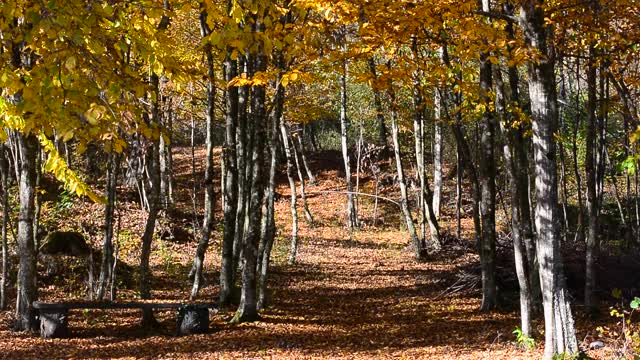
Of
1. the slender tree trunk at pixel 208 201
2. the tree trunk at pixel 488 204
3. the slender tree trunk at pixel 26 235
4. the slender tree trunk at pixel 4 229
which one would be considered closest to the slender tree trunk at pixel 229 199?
the slender tree trunk at pixel 208 201

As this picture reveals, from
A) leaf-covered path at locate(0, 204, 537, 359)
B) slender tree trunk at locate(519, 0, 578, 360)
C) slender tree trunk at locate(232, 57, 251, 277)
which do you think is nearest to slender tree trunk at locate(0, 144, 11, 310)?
leaf-covered path at locate(0, 204, 537, 359)

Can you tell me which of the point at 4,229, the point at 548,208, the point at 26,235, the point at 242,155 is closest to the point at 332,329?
the point at 242,155

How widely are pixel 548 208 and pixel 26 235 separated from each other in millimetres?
7205

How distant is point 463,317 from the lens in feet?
33.6

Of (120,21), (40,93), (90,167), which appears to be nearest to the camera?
(40,93)

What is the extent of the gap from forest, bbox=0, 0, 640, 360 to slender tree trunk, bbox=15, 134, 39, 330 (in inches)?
1.3

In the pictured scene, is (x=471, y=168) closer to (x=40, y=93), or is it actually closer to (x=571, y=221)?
(x=40, y=93)

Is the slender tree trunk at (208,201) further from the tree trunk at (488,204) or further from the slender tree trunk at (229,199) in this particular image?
the tree trunk at (488,204)

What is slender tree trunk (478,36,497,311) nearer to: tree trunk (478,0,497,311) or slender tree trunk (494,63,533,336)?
tree trunk (478,0,497,311)

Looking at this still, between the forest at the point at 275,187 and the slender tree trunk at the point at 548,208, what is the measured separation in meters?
0.02

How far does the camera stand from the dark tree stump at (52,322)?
8617 mm

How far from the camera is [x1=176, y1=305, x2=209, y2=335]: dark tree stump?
8.88m

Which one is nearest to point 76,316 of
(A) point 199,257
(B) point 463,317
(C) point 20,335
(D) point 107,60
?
(C) point 20,335

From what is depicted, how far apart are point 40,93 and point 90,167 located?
72.7 ft
